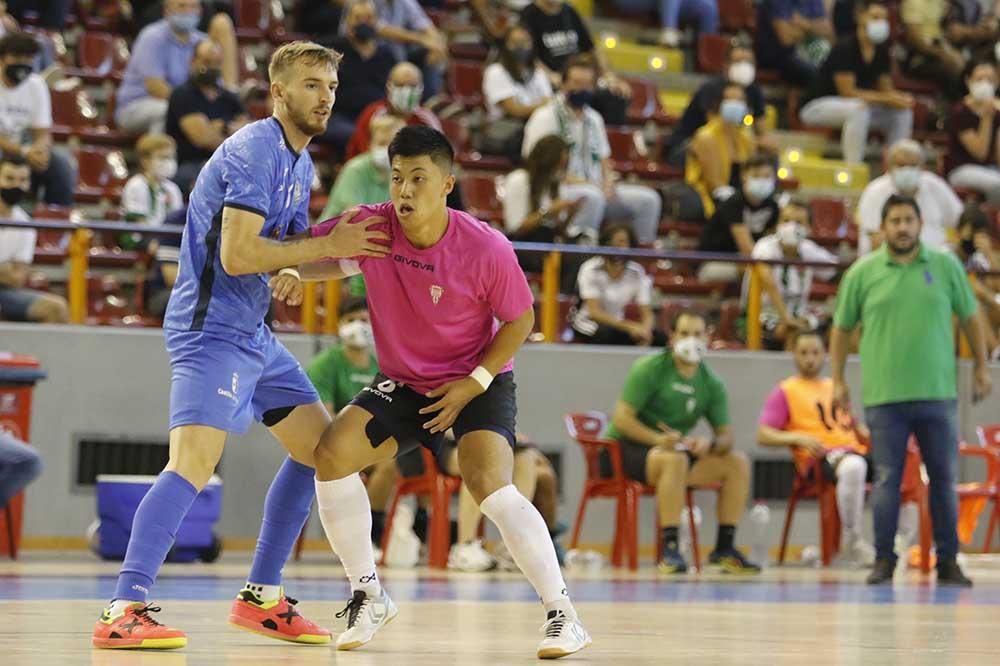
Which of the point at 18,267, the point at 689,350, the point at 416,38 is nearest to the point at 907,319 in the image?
the point at 689,350

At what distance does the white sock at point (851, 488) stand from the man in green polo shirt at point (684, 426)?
756 millimetres

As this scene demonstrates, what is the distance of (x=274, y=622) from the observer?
5.90 m

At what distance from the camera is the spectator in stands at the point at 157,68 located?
1356cm

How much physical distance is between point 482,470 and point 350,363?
229 inches

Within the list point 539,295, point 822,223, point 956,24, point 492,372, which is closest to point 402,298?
point 492,372

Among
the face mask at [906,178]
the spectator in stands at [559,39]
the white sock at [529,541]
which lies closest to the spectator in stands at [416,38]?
the spectator in stands at [559,39]

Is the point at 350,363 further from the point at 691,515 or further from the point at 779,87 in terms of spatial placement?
the point at 779,87

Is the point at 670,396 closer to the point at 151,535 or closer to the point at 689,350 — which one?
the point at 689,350

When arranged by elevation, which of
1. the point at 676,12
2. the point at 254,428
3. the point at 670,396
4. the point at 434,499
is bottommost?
the point at 434,499

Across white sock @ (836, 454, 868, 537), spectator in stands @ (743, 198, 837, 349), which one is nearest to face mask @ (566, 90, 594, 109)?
spectator in stands @ (743, 198, 837, 349)

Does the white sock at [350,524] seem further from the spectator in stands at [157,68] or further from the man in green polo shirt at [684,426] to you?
the spectator in stands at [157,68]

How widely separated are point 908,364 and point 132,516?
14.9 feet

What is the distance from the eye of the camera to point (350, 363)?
1149 centimetres

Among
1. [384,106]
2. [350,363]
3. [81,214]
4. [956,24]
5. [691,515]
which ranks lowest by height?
[691,515]
